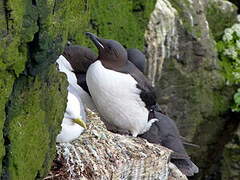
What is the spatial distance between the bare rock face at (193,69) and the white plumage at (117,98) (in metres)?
2.65

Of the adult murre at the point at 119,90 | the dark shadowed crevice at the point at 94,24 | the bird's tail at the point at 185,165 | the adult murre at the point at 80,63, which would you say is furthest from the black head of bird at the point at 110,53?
the dark shadowed crevice at the point at 94,24

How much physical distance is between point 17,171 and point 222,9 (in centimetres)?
686

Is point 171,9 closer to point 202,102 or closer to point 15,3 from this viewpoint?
point 202,102

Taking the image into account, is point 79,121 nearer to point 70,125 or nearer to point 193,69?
point 70,125

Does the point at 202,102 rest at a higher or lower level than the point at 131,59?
lower

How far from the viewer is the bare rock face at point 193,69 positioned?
8172 mm

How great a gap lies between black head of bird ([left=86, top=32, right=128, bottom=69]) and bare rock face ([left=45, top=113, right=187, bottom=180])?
0.63 m

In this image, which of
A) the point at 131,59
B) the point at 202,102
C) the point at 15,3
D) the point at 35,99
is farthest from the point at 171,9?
the point at 15,3

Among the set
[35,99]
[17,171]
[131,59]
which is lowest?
Result: [131,59]

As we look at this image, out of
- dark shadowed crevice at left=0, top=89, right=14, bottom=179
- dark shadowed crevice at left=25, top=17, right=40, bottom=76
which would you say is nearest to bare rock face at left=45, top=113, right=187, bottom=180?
dark shadowed crevice at left=0, top=89, right=14, bottom=179

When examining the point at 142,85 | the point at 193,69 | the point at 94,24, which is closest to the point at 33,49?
the point at 142,85

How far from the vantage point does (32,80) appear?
10.2ft

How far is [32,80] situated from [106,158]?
100 centimetres

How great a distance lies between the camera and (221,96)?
368 inches
